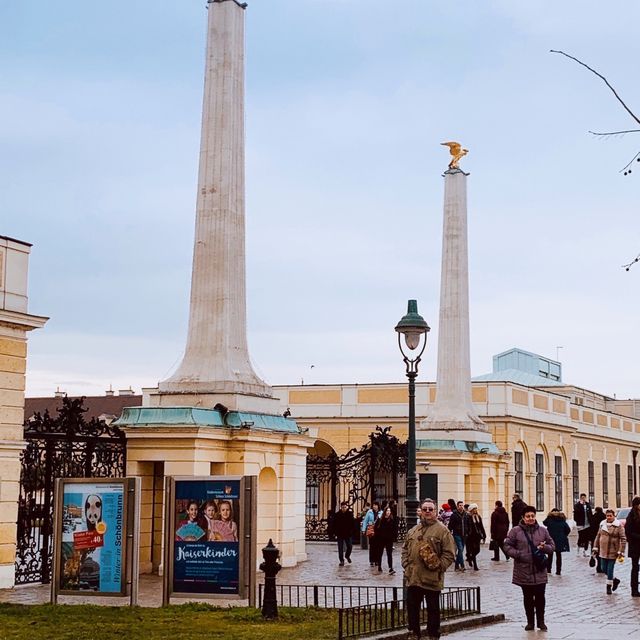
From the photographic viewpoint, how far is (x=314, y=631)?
13.5 meters

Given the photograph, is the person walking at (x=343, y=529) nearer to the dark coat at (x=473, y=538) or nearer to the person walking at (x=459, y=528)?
the person walking at (x=459, y=528)

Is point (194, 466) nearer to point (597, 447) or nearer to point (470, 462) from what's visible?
point (470, 462)

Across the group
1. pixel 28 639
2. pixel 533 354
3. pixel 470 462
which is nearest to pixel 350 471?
pixel 470 462

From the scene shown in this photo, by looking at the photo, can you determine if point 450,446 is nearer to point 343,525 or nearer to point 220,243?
point 343,525

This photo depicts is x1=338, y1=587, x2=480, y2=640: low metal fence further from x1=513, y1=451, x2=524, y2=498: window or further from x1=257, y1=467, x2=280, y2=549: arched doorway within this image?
x1=513, y1=451, x2=524, y2=498: window

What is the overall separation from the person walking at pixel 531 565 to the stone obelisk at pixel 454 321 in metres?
22.5

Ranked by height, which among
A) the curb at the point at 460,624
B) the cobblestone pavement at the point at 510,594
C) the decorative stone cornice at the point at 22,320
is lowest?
the cobblestone pavement at the point at 510,594

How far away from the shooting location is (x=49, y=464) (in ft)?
71.8

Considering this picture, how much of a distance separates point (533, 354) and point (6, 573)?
59.6 m

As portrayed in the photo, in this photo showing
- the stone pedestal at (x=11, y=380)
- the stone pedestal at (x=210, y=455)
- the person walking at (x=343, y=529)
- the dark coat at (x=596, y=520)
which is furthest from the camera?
the dark coat at (x=596, y=520)

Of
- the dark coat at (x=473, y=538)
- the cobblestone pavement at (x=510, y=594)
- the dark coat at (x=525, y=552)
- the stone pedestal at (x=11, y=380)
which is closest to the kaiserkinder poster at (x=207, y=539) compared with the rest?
the cobblestone pavement at (x=510, y=594)

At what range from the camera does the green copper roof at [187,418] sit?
23.1 metres

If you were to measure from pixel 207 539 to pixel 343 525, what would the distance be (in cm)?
1273

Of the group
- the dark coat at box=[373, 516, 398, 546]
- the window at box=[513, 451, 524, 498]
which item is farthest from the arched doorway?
the window at box=[513, 451, 524, 498]
